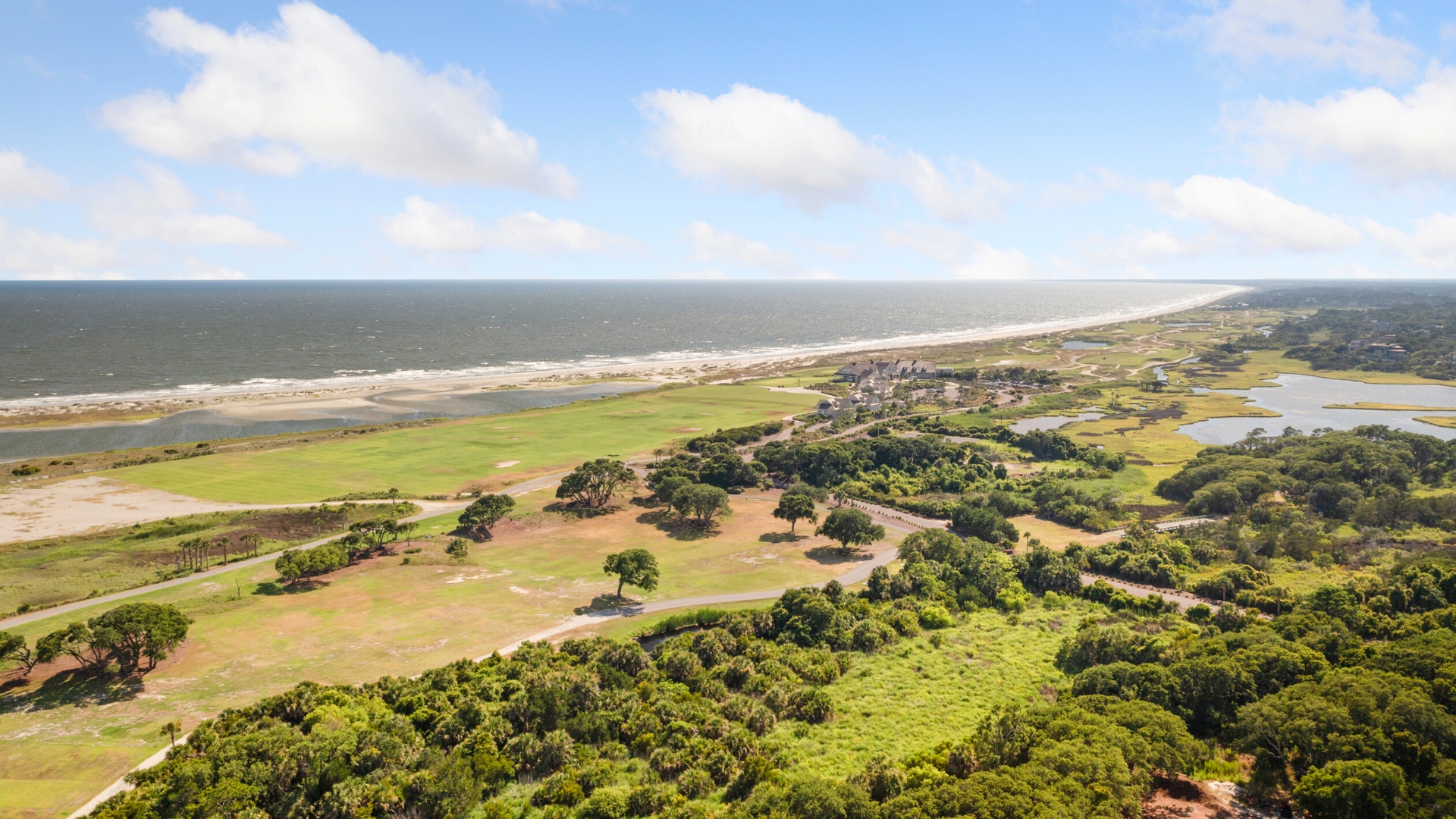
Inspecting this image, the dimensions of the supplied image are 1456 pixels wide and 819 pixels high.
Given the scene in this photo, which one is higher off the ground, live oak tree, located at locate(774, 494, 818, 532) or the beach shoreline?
the beach shoreline

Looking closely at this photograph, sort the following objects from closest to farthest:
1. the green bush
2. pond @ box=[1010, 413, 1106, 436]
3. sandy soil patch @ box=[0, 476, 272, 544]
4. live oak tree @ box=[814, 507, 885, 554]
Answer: the green bush
live oak tree @ box=[814, 507, 885, 554]
sandy soil patch @ box=[0, 476, 272, 544]
pond @ box=[1010, 413, 1106, 436]

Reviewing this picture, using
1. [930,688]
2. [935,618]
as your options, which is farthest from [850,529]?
[930,688]

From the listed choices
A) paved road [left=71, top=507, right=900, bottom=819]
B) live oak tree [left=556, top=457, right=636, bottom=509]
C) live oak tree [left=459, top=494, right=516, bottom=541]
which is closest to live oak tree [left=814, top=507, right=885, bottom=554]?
paved road [left=71, top=507, right=900, bottom=819]

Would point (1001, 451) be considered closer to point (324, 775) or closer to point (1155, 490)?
point (1155, 490)

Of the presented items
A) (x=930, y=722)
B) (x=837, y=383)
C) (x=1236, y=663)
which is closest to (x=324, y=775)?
(x=930, y=722)

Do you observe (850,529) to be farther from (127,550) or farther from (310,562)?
(127,550)

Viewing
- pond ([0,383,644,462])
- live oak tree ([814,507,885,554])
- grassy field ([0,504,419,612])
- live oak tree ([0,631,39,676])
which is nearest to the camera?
live oak tree ([0,631,39,676])

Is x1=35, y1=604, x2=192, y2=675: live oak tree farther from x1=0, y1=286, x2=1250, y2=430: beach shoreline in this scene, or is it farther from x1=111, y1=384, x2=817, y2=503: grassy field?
x1=0, y1=286, x2=1250, y2=430: beach shoreline
